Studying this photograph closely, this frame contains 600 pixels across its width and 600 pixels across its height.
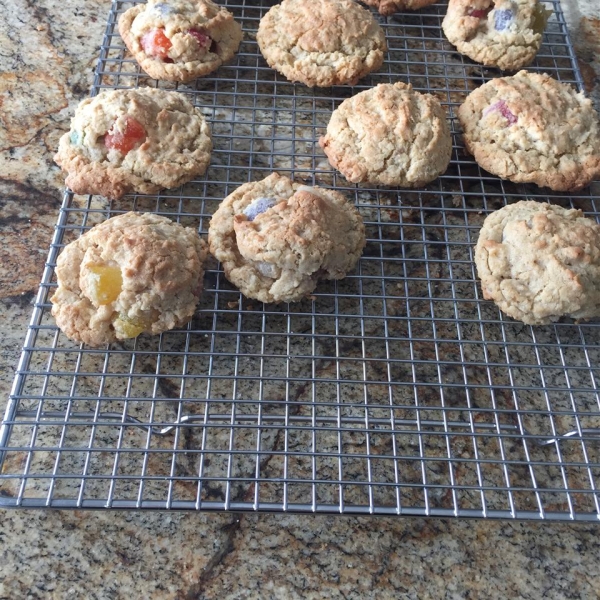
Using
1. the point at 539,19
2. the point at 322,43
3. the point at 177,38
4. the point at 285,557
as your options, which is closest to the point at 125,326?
the point at 285,557

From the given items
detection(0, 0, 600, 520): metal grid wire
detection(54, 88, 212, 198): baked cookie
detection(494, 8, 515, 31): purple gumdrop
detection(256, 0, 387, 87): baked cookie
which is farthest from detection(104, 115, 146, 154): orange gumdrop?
detection(494, 8, 515, 31): purple gumdrop

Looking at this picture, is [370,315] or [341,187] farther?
[341,187]

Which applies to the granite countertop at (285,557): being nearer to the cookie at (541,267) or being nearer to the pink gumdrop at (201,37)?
the cookie at (541,267)

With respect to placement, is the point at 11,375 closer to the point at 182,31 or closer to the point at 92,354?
the point at 92,354

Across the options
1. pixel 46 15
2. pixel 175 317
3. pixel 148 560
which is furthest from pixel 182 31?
pixel 148 560

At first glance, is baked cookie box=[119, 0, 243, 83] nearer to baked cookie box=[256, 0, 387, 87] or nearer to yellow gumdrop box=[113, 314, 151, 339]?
baked cookie box=[256, 0, 387, 87]

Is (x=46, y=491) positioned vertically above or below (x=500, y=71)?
below
